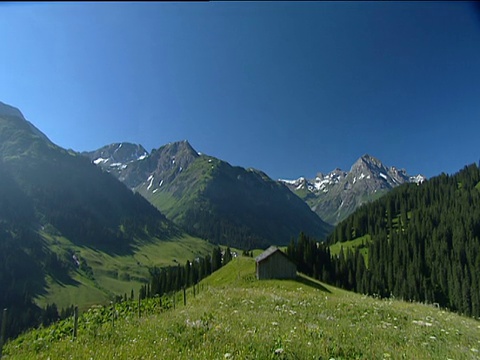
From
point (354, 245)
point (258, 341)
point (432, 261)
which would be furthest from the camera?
point (354, 245)

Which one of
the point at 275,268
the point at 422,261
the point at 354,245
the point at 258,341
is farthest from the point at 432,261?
the point at 258,341

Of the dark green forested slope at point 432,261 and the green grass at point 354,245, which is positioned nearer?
the dark green forested slope at point 432,261

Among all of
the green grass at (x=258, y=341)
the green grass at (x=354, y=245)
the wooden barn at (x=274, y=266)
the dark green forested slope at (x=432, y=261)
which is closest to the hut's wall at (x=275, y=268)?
the wooden barn at (x=274, y=266)

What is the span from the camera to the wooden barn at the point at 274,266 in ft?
212

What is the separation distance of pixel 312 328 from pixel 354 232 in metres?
199

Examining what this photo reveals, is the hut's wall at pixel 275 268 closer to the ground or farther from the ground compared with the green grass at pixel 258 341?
closer to the ground

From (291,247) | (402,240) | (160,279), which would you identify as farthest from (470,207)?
(160,279)

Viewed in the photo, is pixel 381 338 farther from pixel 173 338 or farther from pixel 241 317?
pixel 173 338

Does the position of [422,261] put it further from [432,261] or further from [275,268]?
[275,268]

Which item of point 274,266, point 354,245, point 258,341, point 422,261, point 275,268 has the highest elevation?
point 258,341

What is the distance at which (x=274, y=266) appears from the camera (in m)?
65.2

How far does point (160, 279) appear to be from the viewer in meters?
134

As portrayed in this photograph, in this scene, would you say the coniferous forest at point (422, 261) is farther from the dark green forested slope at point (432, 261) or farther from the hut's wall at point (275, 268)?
the hut's wall at point (275, 268)

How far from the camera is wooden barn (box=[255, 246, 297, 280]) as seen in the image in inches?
2539
